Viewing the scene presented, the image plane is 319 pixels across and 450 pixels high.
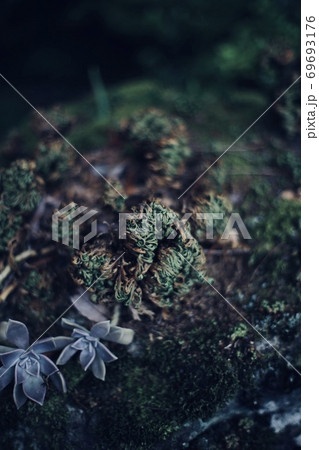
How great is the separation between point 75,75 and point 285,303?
9.90 feet

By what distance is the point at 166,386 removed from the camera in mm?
2285

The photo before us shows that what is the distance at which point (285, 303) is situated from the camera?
2.48 m

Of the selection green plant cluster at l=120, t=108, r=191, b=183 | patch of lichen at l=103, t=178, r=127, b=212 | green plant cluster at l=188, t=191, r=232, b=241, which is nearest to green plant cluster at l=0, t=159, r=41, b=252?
patch of lichen at l=103, t=178, r=127, b=212

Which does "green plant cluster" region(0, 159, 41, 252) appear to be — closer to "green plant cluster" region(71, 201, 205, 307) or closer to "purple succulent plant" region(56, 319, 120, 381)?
"green plant cluster" region(71, 201, 205, 307)

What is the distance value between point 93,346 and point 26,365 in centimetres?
32

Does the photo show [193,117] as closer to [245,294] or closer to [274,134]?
[274,134]

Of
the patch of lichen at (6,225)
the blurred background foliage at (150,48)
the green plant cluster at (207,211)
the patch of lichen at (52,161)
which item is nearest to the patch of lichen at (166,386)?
the green plant cluster at (207,211)

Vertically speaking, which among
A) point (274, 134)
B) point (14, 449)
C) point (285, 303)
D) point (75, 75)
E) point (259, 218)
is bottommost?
point (14, 449)

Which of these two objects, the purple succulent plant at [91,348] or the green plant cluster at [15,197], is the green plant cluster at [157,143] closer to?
the green plant cluster at [15,197]

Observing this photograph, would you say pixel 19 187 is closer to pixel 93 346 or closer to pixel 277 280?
pixel 93 346

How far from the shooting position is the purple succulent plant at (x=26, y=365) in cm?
212

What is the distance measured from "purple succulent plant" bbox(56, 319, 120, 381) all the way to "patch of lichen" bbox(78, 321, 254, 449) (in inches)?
4.8

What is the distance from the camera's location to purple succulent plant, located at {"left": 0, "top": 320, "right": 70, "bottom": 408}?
6.96 feet
